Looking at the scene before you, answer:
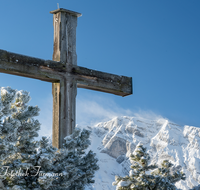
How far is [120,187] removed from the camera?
5.25 m

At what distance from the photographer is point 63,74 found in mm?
5055

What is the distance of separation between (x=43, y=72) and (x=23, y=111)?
3.66 ft

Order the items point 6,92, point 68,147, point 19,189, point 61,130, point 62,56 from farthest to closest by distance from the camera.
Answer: point 62,56
point 61,130
point 68,147
point 6,92
point 19,189

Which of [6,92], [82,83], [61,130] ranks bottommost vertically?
[61,130]

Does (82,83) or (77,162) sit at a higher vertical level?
(82,83)

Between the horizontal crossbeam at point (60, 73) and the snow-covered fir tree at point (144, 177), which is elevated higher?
the horizontal crossbeam at point (60, 73)

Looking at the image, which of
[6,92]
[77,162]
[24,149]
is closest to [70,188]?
[77,162]

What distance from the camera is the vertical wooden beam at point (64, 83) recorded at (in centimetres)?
472

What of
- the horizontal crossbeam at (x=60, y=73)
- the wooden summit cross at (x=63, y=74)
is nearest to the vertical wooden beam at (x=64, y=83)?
the wooden summit cross at (x=63, y=74)

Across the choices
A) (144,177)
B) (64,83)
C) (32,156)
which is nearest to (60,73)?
(64,83)

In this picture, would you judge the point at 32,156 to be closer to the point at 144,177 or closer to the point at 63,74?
the point at 63,74

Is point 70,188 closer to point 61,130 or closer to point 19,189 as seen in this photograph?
point 19,189

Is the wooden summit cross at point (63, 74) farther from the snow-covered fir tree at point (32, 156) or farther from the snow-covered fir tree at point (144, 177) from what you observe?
the snow-covered fir tree at point (144, 177)

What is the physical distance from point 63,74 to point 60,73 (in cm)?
5
